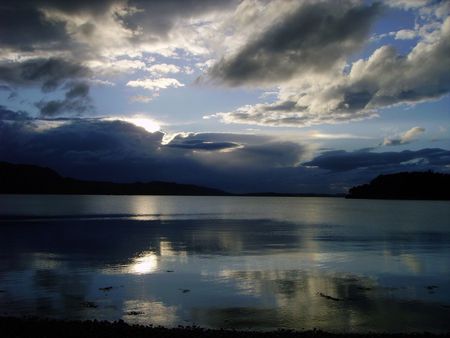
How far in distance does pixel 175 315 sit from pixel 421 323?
456 inches

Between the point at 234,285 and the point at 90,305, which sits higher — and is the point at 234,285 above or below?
below

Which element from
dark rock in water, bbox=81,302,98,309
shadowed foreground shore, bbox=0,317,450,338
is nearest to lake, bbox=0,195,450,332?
dark rock in water, bbox=81,302,98,309

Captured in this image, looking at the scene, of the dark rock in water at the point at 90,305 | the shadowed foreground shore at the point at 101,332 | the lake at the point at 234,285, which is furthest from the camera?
the dark rock in water at the point at 90,305

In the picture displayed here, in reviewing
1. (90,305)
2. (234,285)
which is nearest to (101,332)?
(90,305)

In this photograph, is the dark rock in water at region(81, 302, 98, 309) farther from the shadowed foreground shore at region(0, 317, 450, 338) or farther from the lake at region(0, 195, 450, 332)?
the shadowed foreground shore at region(0, 317, 450, 338)

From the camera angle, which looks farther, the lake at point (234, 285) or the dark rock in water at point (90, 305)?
the dark rock in water at point (90, 305)

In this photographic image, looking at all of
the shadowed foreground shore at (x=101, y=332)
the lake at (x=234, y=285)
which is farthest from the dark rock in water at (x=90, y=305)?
the shadowed foreground shore at (x=101, y=332)

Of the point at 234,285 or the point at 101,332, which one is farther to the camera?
the point at 234,285

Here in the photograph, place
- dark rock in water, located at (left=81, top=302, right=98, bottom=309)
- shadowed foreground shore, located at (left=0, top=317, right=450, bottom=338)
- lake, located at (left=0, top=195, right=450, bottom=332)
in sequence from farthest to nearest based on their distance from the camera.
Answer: dark rock in water, located at (left=81, top=302, right=98, bottom=309)
lake, located at (left=0, top=195, right=450, bottom=332)
shadowed foreground shore, located at (left=0, top=317, right=450, bottom=338)

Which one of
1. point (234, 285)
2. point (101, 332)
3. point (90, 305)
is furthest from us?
point (234, 285)

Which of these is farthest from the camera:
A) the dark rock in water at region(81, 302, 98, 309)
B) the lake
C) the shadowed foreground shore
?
the dark rock in water at region(81, 302, 98, 309)

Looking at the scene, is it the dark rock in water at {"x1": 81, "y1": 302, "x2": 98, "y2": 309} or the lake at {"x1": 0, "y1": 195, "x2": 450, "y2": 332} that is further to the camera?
the dark rock in water at {"x1": 81, "y1": 302, "x2": 98, "y2": 309}

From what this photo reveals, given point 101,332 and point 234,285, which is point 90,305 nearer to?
point 101,332

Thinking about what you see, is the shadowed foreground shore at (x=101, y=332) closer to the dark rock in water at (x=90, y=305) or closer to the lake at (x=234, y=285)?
the lake at (x=234, y=285)
